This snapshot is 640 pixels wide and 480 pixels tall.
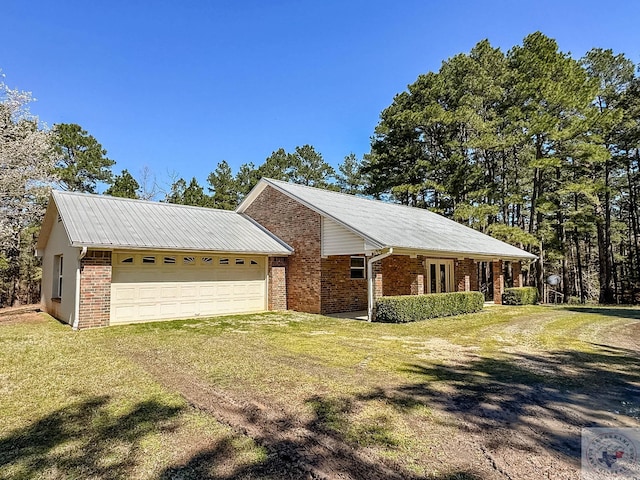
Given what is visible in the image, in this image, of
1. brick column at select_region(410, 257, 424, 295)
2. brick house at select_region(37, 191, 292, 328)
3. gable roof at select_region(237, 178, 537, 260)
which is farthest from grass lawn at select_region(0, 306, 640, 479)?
brick column at select_region(410, 257, 424, 295)

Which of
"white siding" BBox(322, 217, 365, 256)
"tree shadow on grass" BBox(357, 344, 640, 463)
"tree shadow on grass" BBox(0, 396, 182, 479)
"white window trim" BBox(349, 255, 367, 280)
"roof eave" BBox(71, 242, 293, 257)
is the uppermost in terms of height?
"white siding" BBox(322, 217, 365, 256)

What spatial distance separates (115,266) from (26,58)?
10.4m

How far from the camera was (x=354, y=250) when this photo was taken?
39.8 ft

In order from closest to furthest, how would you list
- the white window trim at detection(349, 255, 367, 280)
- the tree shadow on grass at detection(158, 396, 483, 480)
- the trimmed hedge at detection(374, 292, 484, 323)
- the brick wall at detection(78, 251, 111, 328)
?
1. the tree shadow on grass at detection(158, 396, 483, 480)
2. the brick wall at detection(78, 251, 111, 328)
3. the trimmed hedge at detection(374, 292, 484, 323)
4. the white window trim at detection(349, 255, 367, 280)

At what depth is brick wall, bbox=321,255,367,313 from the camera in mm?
13609

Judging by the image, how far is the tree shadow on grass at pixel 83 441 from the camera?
117 inches

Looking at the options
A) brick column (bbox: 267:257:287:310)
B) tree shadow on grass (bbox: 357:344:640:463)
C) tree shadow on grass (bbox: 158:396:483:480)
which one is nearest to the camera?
tree shadow on grass (bbox: 158:396:483:480)

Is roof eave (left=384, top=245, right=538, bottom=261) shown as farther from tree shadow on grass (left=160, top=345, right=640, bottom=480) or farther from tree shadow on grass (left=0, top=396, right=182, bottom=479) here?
tree shadow on grass (left=0, top=396, right=182, bottom=479)

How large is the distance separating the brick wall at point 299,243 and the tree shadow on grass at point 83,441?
30.9 feet

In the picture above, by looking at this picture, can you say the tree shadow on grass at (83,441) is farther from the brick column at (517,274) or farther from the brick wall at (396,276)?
the brick column at (517,274)

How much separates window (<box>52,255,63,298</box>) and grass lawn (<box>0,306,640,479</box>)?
4646mm

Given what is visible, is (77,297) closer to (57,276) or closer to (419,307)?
(57,276)

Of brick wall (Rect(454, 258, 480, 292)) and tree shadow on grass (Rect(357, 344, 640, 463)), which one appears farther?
brick wall (Rect(454, 258, 480, 292))

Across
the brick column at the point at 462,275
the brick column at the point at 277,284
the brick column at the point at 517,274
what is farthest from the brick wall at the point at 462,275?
the brick column at the point at 277,284
